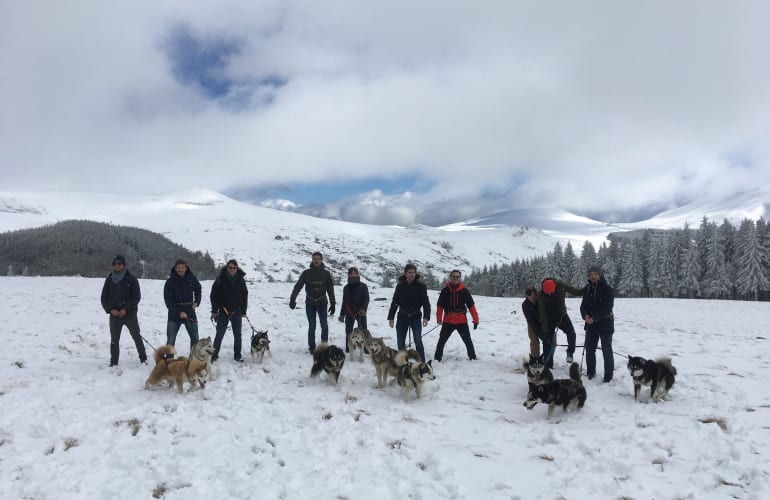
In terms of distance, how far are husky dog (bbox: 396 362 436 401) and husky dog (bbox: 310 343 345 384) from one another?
1.72 m

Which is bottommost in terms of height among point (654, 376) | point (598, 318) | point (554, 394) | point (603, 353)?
point (554, 394)

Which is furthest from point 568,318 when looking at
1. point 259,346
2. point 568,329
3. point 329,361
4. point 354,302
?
point 259,346

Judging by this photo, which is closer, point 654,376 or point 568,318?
point 654,376

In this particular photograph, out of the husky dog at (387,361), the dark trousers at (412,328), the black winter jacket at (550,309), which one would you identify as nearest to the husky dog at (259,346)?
the husky dog at (387,361)

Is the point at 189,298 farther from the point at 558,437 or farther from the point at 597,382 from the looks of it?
the point at 597,382

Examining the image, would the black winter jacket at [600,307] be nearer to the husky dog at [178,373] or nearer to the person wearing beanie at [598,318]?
the person wearing beanie at [598,318]

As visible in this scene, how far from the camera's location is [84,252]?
111 meters

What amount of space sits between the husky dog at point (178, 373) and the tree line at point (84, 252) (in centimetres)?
8054

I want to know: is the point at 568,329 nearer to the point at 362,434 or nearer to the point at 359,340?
the point at 359,340

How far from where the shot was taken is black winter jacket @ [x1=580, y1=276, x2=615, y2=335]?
10.4m

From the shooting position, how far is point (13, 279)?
3069 centimetres

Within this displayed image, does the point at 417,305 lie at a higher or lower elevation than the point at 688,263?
lower

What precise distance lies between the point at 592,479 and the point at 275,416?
19.3 feet

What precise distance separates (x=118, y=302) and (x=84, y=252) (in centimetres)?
12677
